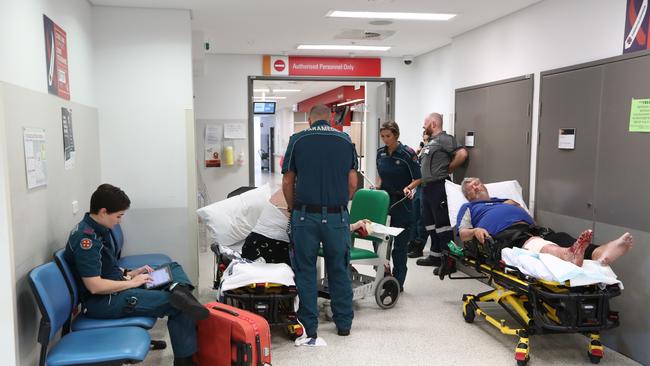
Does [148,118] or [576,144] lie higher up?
[148,118]

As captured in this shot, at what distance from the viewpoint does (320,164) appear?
3516mm

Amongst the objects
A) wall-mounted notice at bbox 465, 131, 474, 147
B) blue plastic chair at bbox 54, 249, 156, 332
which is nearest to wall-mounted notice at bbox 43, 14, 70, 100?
blue plastic chair at bbox 54, 249, 156, 332

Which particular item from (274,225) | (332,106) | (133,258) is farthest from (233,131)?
(332,106)

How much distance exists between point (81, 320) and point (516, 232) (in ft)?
9.69

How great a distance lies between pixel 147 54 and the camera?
4395mm

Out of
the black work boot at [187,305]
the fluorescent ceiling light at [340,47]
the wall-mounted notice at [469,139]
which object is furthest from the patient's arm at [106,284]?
the fluorescent ceiling light at [340,47]

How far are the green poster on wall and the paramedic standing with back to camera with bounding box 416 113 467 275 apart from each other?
2281 mm

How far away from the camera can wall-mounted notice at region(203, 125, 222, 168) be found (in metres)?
7.16

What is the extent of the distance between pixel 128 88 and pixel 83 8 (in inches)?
27.7

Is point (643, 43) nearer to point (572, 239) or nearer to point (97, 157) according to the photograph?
point (572, 239)

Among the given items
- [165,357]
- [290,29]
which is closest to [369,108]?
[290,29]

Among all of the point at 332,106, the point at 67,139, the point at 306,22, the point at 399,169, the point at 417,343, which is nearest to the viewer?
the point at 67,139

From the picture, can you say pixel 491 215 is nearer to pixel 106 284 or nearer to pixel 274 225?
pixel 274 225

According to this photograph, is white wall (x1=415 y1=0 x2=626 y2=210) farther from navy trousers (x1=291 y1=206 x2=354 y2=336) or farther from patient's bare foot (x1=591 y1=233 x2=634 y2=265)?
navy trousers (x1=291 y1=206 x2=354 y2=336)
